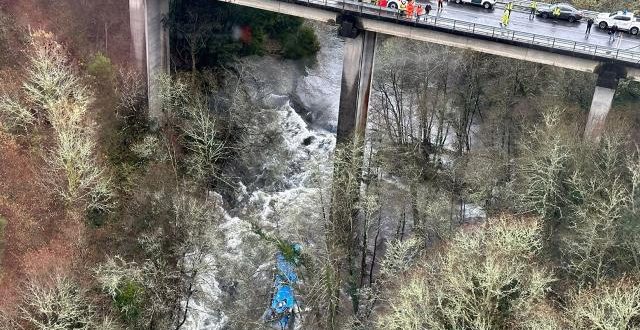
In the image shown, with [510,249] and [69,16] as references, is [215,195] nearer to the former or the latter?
[69,16]

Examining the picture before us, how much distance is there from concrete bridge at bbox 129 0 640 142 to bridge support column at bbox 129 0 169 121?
6.2 inches

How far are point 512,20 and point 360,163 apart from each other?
1511 centimetres

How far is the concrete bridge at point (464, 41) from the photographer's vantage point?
130 feet

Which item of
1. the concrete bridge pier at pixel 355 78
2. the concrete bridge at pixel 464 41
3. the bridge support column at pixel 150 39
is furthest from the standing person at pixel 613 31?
the bridge support column at pixel 150 39

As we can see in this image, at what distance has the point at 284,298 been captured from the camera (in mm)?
39562

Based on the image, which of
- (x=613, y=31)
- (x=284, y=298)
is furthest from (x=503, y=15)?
(x=284, y=298)

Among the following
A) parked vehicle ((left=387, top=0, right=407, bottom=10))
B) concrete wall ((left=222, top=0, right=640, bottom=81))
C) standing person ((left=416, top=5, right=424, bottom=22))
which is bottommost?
concrete wall ((left=222, top=0, right=640, bottom=81))

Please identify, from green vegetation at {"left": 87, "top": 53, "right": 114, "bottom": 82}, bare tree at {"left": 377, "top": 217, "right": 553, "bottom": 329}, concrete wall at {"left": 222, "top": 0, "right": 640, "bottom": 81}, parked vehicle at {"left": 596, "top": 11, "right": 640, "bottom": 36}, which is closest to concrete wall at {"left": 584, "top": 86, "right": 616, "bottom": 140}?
concrete wall at {"left": 222, "top": 0, "right": 640, "bottom": 81}

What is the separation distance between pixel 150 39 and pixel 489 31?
91.3 ft

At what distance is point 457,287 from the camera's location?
1128 inches

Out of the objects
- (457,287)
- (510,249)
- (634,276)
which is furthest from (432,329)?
(634,276)

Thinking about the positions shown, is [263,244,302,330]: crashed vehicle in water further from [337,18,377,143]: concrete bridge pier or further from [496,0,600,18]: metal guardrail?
[496,0,600,18]: metal guardrail

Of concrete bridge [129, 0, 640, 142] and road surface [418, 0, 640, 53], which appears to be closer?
concrete bridge [129, 0, 640, 142]

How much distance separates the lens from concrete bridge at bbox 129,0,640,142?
3956 centimetres
